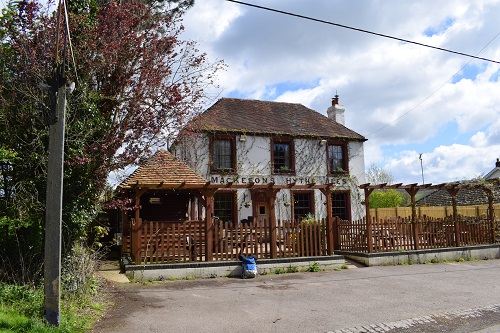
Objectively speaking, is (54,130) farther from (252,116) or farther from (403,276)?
(252,116)

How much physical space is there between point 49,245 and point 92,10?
7.43 m

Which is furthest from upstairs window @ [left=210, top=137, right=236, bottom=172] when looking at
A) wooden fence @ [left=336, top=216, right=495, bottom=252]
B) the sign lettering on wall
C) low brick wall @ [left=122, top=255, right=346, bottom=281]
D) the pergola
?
low brick wall @ [left=122, top=255, right=346, bottom=281]

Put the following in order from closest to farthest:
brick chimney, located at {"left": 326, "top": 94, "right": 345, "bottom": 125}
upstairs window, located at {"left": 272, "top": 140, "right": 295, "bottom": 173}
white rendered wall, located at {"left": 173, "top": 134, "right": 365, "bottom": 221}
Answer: white rendered wall, located at {"left": 173, "top": 134, "right": 365, "bottom": 221} < upstairs window, located at {"left": 272, "top": 140, "right": 295, "bottom": 173} < brick chimney, located at {"left": 326, "top": 94, "right": 345, "bottom": 125}

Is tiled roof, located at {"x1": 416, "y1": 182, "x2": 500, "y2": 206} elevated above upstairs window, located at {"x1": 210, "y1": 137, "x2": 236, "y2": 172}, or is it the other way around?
upstairs window, located at {"x1": 210, "y1": 137, "x2": 236, "y2": 172}

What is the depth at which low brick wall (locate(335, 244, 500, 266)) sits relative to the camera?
14500mm

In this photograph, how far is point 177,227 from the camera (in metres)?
12.6

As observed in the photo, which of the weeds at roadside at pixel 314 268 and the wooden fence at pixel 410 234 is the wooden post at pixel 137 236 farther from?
the wooden fence at pixel 410 234

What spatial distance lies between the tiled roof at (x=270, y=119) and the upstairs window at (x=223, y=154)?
652mm

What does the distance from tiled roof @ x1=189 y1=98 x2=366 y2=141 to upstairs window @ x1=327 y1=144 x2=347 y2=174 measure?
66cm

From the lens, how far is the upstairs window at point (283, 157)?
72.0ft

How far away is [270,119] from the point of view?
23.1 m

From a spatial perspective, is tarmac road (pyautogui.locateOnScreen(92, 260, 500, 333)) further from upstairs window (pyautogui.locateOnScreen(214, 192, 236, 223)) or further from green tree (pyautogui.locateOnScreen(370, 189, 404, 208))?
green tree (pyautogui.locateOnScreen(370, 189, 404, 208))

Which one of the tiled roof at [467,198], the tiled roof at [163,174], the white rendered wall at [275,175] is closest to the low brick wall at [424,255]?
the tiled roof at [163,174]

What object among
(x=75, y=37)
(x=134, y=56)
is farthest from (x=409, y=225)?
(x=75, y=37)
